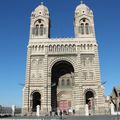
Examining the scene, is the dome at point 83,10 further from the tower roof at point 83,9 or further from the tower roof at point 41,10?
the tower roof at point 41,10

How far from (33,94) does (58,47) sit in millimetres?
11928

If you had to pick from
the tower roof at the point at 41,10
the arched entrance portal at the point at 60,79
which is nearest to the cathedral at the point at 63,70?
the arched entrance portal at the point at 60,79

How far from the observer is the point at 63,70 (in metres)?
55.0

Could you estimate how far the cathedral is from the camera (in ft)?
156

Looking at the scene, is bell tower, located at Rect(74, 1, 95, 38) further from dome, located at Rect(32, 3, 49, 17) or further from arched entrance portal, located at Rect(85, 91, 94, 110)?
arched entrance portal, located at Rect(85, 91, 94, 110)

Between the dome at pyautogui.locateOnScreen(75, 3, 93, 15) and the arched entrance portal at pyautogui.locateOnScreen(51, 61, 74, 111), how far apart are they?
1339cm

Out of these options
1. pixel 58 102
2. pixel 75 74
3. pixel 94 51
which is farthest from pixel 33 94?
pixel 94 51

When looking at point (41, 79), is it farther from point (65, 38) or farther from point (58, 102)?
point (65, 38)

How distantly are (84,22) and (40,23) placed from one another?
1068 cm

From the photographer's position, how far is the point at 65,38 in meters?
52.4

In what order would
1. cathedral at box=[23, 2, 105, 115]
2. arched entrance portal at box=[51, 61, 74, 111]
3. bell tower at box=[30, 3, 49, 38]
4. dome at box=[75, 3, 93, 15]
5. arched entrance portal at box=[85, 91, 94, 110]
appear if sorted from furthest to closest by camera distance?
dome at box=[75, 3, 93, 15] → bell tower at box=[30, 3, 49, 38] → arched entrance portal at box=[51, 61, 74, 111] → arched entrance portal at box=[85, 91, 94, 110] → cathedral at box=[23, 2, 105, 115]

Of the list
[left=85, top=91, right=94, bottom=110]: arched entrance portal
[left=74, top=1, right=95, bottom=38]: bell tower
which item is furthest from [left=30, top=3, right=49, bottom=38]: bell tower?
[left=85, top=91, right=94, bottom=110]: arched entrance portal

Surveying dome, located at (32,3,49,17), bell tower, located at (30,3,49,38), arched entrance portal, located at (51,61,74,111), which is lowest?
arched entrance portal, located at (51,61,74,111)

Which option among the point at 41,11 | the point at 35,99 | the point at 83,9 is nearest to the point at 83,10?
the point at 83,9
